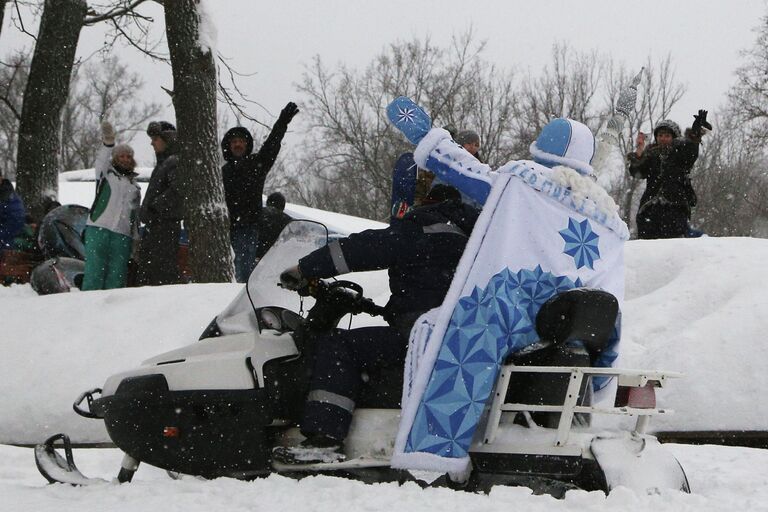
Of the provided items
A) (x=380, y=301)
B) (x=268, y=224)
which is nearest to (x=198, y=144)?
(x=268, y=224)

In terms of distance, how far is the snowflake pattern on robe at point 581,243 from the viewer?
14.4 ft

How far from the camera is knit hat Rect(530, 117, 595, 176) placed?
15.1ft

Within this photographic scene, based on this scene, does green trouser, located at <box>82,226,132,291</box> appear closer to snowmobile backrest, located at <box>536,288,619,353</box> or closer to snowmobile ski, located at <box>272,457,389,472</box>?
snowmobile ski, located at <box>272,457,389,472</box>

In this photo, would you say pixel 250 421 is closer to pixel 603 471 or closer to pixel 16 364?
pixel 603 471

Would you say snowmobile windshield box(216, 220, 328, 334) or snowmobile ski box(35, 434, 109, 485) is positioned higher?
snowmobile windshield box(216, 220, 328, 334)

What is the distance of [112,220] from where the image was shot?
9.95 m

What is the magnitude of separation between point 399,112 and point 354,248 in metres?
0.63

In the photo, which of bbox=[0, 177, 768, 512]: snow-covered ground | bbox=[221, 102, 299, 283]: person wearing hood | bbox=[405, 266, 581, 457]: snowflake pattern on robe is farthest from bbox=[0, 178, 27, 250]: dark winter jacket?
bbox=[405, 266, 581, 457]: snowflake pattern on robe

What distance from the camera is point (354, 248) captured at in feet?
14.9

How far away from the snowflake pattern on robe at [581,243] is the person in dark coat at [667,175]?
18.7 ft

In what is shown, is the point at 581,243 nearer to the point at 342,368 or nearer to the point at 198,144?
the point at 342,368

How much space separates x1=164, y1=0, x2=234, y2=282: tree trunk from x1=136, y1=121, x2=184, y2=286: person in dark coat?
0.16 metres

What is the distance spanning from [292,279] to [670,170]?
20.3 ft

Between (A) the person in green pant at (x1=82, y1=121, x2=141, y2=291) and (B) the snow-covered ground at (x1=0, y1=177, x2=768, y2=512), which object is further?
(A) the person in green pant at (x1=82, y1=121, x2=141, y2=291)
